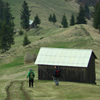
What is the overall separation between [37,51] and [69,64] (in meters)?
44.2

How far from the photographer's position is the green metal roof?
3439 centimetres

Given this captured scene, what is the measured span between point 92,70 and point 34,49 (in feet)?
146

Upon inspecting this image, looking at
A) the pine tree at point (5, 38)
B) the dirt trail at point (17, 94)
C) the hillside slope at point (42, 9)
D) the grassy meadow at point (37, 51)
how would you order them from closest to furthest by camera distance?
the dirt trail at point (17, 94)
the grassy meadow at point (37, 51)
the pine tree at point (5, 38)
the hillside slope at point (42, 9)

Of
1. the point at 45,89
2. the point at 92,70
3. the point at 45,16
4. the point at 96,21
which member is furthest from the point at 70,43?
the point at 45,16

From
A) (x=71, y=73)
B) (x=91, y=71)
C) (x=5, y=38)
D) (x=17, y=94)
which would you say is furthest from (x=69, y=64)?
(x=5, y=38)

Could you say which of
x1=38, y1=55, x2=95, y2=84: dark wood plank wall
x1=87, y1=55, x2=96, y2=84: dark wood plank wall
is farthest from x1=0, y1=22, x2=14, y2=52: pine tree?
x1=87, y1=55, x2=96, y2=84: dark wood plank wall

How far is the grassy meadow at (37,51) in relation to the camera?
24.0 meters

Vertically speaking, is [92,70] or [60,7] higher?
[92,70]

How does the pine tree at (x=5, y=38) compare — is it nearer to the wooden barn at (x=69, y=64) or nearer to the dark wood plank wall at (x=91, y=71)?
the wooden barn at (x=69, y=64)

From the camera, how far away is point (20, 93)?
24656 mm

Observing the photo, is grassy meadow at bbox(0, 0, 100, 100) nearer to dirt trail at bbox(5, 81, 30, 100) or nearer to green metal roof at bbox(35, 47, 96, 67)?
dirt trail at bbox(5, 81, 30, 100)

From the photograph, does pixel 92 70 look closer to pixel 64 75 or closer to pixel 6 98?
pixel 64 75

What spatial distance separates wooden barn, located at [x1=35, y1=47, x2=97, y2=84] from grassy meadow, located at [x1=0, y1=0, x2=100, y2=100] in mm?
2230

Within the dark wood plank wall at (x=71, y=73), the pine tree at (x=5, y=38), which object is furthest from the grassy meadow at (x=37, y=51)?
the pine tree at (x=5, y=38)
